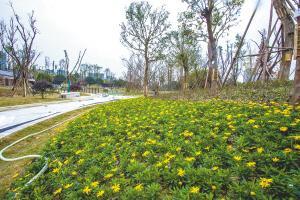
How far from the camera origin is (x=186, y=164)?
2.16 meters

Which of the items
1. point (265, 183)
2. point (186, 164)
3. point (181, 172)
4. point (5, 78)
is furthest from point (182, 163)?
point (5, 78)

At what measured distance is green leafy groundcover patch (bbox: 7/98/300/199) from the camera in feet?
5.74

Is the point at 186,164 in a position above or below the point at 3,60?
below

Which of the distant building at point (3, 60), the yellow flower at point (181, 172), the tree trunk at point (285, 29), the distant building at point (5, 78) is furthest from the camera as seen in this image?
the distant building at point (5, 78)

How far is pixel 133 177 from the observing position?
7.28ft

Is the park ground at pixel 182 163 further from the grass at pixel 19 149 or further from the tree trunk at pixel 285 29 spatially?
the tree trunk at pixel 285 29

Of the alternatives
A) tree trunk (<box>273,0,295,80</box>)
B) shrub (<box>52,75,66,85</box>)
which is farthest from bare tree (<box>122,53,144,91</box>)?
tree trunk (<box>273,0,295,80</box>)

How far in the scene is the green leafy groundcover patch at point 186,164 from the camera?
175 cm

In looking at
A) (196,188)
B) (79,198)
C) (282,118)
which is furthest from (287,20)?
(79,198)

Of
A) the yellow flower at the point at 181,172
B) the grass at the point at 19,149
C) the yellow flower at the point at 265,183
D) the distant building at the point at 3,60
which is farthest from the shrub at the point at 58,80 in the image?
the yellow flower at the point at 265,183

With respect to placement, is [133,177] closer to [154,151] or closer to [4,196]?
[154,151]

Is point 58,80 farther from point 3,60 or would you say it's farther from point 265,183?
point 265,183

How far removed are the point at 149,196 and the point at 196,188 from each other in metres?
0.45

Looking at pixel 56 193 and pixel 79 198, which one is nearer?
pixel 79 198
